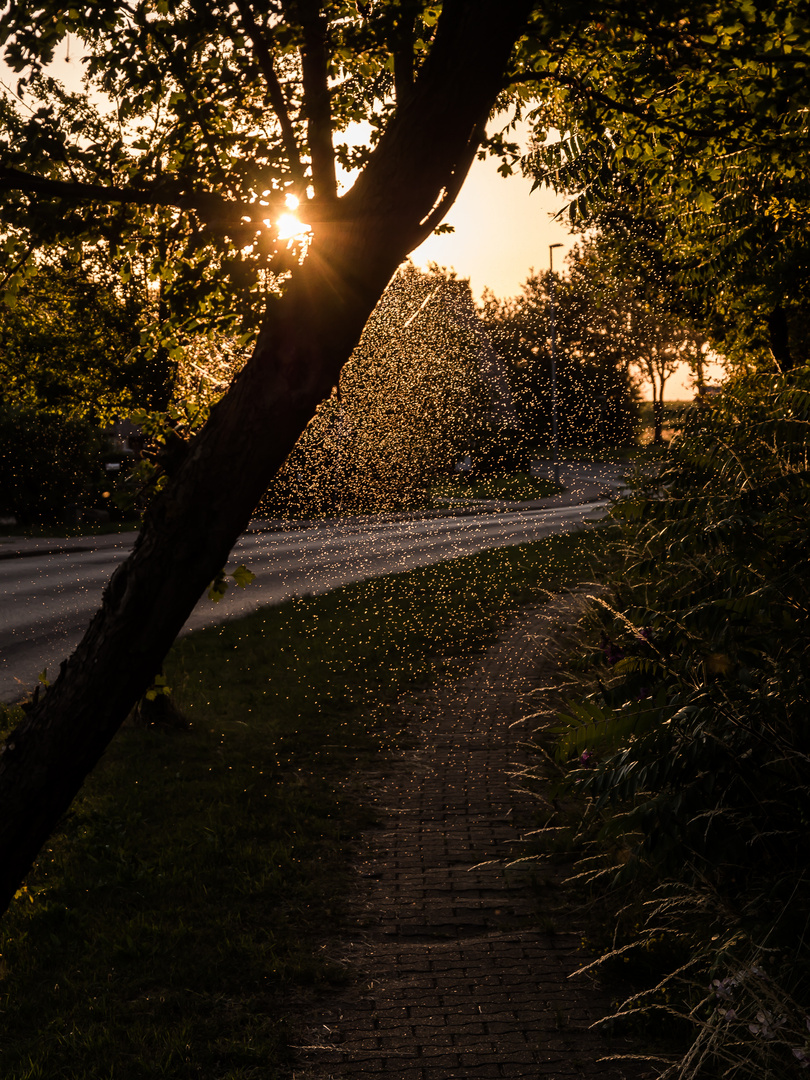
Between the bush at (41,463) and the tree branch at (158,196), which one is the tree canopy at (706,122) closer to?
the tree branch at (158,196)

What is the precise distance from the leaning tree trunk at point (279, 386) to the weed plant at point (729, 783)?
1.65 metres

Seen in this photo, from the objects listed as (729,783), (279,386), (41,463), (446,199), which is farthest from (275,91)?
(41,463)

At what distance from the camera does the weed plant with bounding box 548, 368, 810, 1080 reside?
3.06 m

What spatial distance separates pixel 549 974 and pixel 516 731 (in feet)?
13.0

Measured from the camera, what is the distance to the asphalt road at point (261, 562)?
1295cm

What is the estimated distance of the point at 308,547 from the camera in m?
25.1

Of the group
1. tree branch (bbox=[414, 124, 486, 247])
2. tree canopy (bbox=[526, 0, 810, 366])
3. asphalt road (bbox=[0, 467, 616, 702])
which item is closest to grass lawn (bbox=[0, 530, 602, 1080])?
asphalt road (bbox=[0, 467, 616, 702])

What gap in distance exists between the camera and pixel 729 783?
3.42m

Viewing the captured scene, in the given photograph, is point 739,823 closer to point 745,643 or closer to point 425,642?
point 745,643

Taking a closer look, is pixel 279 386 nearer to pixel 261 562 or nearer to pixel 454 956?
pixel 454 956

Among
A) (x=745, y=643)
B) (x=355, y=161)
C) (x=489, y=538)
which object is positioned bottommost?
(x=489, y=538)

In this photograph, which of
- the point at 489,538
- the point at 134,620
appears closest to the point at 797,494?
the point at 134,620

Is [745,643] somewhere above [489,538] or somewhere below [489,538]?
above

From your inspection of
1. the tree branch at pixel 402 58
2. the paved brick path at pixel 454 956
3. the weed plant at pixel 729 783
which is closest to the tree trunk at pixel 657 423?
the weed plant at pixel 729 783
